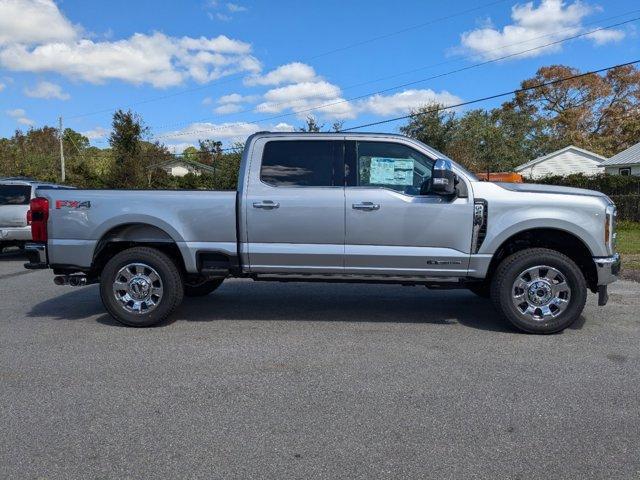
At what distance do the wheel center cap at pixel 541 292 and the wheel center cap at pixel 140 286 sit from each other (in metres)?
4.03

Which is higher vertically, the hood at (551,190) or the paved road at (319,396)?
the hood at (551,190)

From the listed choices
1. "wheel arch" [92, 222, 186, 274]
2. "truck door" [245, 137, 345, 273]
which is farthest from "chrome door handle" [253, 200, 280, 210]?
"wheel arch" [92, 222, 186, 274]

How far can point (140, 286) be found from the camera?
623cm

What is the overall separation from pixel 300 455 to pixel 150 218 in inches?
141

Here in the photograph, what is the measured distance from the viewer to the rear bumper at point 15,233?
478 inches

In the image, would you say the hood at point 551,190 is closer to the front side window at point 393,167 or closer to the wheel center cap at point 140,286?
the front side window at point 393,167

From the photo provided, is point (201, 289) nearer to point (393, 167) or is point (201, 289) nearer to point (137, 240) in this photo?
point (137, 240)

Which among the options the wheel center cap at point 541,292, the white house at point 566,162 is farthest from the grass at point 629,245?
the white house at point 566,162

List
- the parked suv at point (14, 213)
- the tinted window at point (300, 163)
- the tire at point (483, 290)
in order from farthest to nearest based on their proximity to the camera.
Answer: the parked suv at point (14, 213) < the tire at point (483, 290) < the tinted window at point (300, 163)

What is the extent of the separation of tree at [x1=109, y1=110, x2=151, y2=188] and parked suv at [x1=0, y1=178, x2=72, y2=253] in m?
14.5

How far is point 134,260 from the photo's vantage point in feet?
20.4

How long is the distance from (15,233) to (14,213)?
0.43m

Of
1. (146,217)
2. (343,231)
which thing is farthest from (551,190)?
(146,217)

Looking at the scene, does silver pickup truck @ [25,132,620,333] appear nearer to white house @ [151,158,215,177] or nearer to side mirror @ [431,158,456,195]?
side mirror @ [431,158,456,195]
